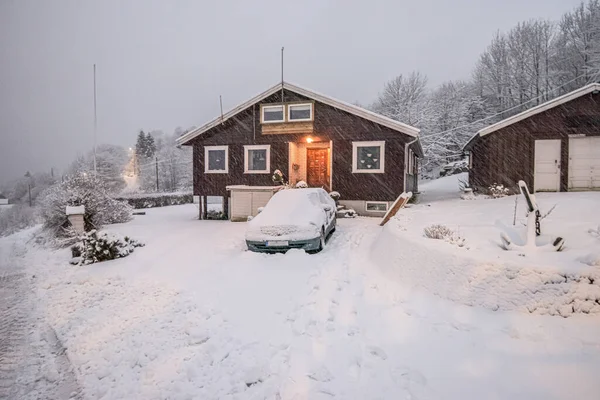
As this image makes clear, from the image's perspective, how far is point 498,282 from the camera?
4.53 meters

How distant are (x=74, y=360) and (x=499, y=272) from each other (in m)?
6.13

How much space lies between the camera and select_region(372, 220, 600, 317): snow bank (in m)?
4.12

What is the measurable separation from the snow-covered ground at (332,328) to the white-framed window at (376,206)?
6.77 metres

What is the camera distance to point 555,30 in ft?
98.9

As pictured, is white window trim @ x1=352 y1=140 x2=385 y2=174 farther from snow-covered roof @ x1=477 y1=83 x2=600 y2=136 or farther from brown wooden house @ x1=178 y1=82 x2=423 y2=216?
snow-covered roof @ x1=477 y1=83 x2=600 y2=136

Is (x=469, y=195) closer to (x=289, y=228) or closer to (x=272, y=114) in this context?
(x=272, y=114)

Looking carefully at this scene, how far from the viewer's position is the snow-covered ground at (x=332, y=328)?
3.32 metres

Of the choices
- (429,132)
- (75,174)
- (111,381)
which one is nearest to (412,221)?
(111,381)

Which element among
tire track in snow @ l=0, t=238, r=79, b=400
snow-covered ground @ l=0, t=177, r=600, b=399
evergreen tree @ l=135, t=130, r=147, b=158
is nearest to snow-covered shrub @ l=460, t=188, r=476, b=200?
snow-covered ground @ l=0, t=177, r=600, b=399

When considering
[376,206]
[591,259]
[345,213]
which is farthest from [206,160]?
[591,259]

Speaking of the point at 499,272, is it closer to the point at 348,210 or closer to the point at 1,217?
the point at 348,210

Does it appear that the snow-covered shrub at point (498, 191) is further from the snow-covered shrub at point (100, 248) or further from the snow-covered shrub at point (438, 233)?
the snow-covered shrub at point (100, 248)

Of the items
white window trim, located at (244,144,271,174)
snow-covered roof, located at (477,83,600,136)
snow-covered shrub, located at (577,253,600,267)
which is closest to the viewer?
snow-covered shrub, located at (577,253,600,267)

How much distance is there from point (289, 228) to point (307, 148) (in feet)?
29.6
